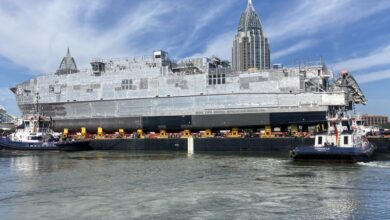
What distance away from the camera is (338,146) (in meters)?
39.3

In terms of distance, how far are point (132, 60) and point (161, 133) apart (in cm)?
1461

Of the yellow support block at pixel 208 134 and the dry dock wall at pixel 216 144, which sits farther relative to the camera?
the yellow support block at pixel 208 134

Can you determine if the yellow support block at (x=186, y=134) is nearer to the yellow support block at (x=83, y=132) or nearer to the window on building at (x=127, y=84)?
the window on building at (x=127, y=84)

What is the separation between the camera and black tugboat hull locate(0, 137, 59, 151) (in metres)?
63.0

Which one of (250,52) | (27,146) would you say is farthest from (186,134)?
(250,52)

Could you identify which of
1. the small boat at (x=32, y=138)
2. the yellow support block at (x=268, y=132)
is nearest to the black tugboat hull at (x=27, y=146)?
the small boat at (x=32, y=138)

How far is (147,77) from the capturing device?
68.1 metres

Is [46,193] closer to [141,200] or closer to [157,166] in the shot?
[141,200]

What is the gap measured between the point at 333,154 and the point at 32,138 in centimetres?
4634

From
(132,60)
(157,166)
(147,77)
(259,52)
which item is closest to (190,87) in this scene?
(147,77)

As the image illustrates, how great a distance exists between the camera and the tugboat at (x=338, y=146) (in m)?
38.3

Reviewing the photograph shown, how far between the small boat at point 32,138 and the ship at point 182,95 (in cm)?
563

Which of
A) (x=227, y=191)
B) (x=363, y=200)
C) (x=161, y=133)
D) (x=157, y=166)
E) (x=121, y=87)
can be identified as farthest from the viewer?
(x=121, y=87)

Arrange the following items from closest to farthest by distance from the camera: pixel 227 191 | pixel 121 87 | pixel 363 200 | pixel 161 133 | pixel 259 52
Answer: pixel 363 200 → pixel 227 191 → pixel 161 133 → pixel 121 87 → pixel 259 52
